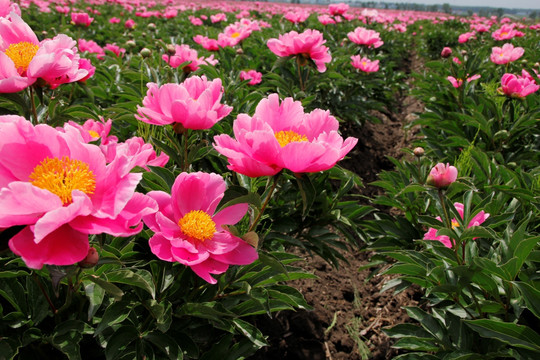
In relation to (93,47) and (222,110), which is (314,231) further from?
(93,47)

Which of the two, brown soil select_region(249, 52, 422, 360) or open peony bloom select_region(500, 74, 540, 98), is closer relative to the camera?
brown soil select_region(249, 52, 422, 360)

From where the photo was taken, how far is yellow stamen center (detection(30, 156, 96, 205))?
588 millimetres

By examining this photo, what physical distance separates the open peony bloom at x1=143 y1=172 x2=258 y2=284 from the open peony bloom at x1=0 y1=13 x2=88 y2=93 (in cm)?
33

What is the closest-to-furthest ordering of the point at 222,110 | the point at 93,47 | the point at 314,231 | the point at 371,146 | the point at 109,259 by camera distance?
the point at 109,259
the point at 222,110
the point at 314,231
the point at 93,47
the point at 371,146

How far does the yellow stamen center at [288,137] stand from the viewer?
88cm

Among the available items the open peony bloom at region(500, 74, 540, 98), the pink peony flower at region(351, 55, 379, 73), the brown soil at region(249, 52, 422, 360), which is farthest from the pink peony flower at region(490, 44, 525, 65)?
the brown soil at region(249, 52, 422, 360)

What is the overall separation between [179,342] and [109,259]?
1.08 feet

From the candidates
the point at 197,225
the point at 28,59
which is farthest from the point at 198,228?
the point at 28,59

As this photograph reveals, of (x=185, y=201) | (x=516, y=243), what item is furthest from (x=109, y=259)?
(x=516, y=243)

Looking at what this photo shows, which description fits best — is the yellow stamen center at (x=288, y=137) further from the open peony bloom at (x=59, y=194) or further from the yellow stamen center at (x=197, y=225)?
the open peony bloom at (x=59, y=194)

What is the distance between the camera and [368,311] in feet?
6.73

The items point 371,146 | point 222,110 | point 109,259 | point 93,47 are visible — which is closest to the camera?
point 109,259

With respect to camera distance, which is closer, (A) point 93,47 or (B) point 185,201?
(B) point 185,201

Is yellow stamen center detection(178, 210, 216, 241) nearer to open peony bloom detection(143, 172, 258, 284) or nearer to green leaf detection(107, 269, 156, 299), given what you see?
open peony bloom detection(143, 172, 258, 284)
